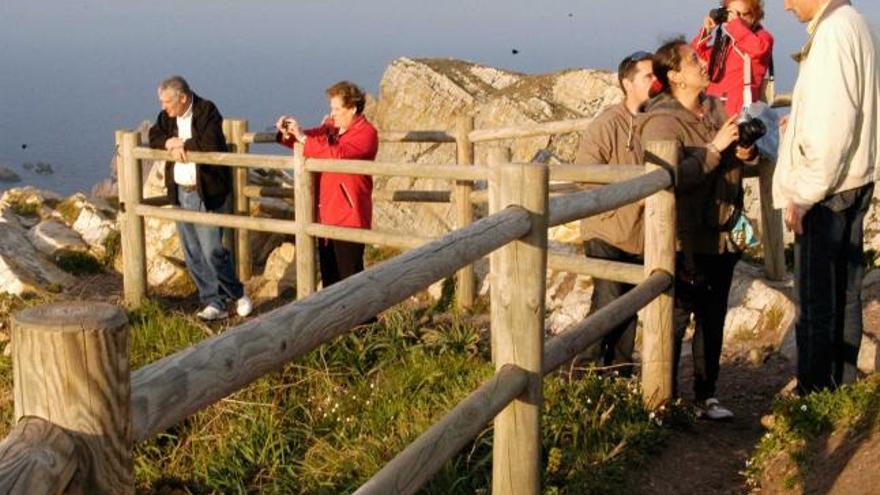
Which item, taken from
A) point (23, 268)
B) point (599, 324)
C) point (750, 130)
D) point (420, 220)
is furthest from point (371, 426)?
point (420, 220)

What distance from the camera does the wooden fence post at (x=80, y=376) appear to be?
1.66 meters

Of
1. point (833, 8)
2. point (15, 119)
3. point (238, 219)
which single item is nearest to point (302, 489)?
point (833, 8)

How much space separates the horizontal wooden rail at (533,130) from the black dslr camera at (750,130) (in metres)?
3.13

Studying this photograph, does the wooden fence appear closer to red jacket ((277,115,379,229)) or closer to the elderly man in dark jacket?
red jacket ((277,115,379,229))

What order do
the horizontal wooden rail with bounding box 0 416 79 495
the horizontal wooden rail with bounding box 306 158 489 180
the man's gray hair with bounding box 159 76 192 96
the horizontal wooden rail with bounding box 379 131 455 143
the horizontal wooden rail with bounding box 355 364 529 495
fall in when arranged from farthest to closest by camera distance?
the horizontal wooden rail with bounding box 379 131 455 143, the man's gray hair with bounding box 159 76 192 96, the horizontal wooden rail with bounding box 306 158 489 180, the horizontal wooden rail with bounding box 355 364 529 495, the horizontal wooden rail with bounding box 0 416 79 495

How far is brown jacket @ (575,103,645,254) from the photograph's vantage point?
17.8ft

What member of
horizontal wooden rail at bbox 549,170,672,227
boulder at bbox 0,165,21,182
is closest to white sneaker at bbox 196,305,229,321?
horizontal wooden rail at bbox 549,170,672,227

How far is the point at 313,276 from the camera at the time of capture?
7.83 m

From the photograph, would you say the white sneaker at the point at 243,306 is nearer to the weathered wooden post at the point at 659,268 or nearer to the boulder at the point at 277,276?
the boulder at the point at 277,276

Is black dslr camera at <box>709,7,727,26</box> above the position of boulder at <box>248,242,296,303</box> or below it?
above

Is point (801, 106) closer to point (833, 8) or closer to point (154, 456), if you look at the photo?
point (833, 8)

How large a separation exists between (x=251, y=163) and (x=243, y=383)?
229 inches

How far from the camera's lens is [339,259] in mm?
7711

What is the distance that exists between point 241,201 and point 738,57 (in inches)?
182
